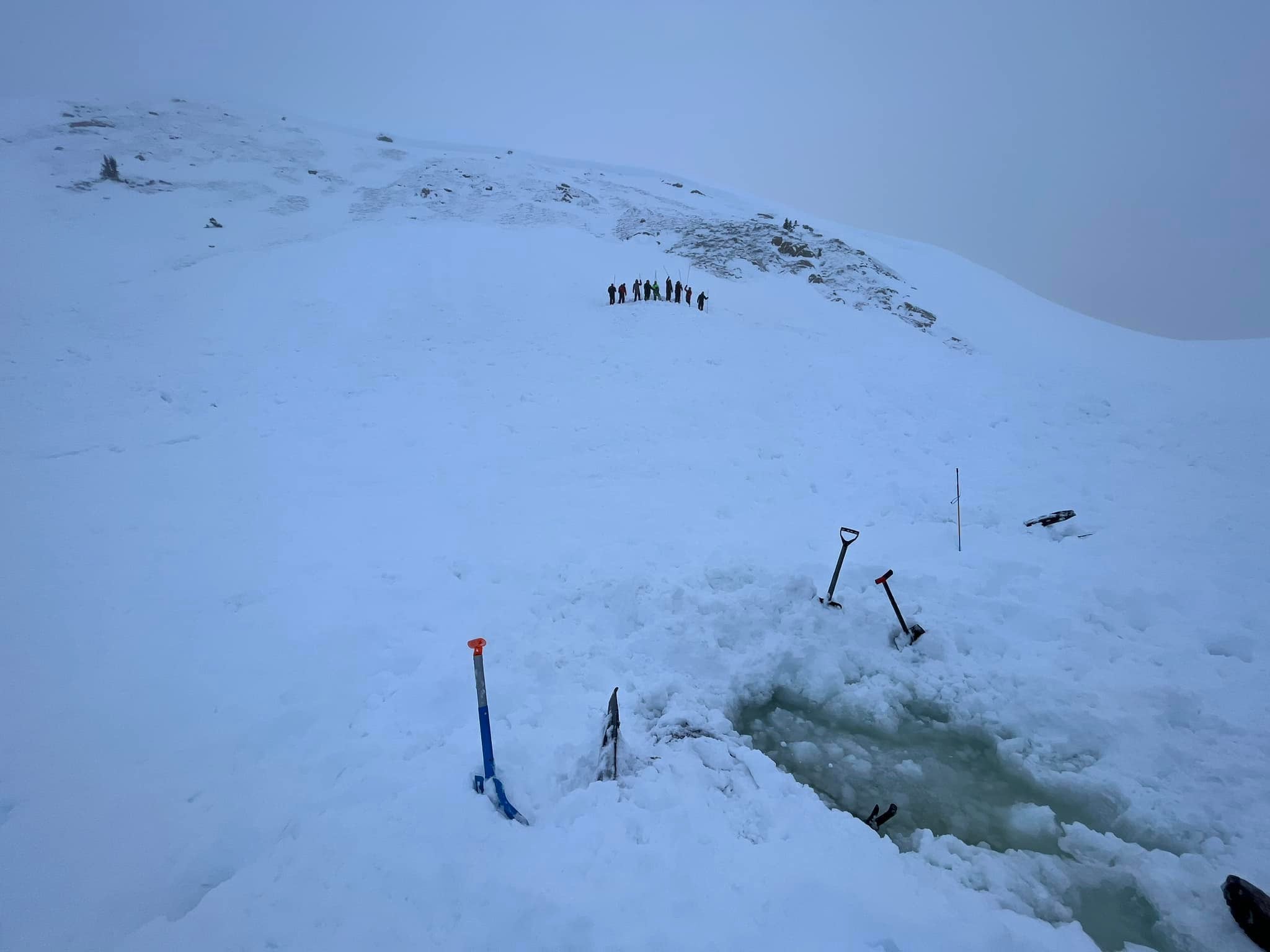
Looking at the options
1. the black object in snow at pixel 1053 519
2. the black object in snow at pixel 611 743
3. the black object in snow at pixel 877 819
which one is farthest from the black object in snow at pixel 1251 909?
the black object in snow at pixel 1053 519

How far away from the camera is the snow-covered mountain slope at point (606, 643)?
3.77 metres

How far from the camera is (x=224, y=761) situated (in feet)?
15.6

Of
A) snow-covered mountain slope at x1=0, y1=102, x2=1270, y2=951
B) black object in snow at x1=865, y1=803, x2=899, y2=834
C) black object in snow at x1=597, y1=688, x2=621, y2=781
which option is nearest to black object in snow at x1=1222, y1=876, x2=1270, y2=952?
snow-covered mountain slope at x1=0, y1=102, x2=1270, y2=951

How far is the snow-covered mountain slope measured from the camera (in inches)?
148

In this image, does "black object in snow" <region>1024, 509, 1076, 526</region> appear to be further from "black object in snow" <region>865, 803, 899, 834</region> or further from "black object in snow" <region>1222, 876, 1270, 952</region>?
"black object in snow" <region>865, 803, 899, 834</region>

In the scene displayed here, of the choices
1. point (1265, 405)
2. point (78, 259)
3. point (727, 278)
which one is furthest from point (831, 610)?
point (78, 259)

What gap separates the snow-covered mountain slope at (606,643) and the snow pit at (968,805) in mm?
38

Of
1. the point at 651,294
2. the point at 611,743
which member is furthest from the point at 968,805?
the point at 651,294

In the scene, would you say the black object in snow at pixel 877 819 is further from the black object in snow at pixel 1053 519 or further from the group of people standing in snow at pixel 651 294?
the group of people standing in snow at pixel 651 294

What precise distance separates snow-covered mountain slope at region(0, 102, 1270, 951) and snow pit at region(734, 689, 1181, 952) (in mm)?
38

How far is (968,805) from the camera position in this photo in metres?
4.80

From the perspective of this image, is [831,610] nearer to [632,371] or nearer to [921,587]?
[921,587]

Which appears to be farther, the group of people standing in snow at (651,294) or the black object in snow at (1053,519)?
the group of people standing in snow at (651,294)

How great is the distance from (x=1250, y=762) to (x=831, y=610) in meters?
3.81
